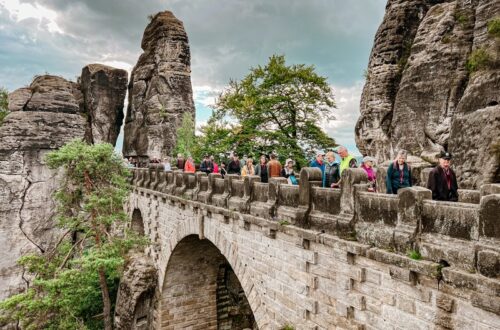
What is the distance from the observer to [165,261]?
15.9 metres

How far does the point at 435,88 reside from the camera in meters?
16.9

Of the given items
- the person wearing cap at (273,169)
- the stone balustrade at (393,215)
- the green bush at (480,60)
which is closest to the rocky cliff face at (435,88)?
the green bush at (480,60)

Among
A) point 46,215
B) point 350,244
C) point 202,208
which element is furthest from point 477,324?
point 46,215

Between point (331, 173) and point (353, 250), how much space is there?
2739 mm

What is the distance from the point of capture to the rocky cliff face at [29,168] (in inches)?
896

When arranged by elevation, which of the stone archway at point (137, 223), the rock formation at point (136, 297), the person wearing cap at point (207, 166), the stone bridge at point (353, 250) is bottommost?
the rock formation at point (136, 297)

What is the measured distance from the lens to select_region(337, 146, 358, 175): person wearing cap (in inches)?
305

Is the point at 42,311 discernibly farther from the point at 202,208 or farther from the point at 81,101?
the point at 81,101

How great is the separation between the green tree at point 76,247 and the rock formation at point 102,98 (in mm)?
20535

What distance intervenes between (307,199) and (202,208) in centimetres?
577

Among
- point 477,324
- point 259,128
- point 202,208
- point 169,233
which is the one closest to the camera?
point 477,324

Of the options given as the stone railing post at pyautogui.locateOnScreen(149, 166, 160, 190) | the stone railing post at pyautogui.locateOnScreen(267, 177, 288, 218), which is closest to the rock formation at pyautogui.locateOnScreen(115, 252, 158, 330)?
the stone railing post at pyautogui.locateOnScreen(149, 166, 160, 190)

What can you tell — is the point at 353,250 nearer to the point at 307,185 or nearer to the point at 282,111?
the point at 307,185

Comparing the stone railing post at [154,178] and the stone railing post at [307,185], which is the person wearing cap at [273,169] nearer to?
the stone railing post at [307,185]
